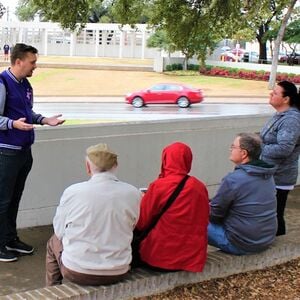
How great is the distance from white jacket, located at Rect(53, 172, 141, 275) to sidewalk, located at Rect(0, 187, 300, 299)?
190mm

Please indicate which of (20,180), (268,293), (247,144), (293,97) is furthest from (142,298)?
(293,97)

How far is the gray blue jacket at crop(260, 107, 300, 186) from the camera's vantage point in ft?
15.9

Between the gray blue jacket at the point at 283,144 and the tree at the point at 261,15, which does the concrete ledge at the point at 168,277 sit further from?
the tree at the point at 261,15

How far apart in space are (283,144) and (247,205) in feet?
3.12

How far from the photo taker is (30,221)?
20.5 feet

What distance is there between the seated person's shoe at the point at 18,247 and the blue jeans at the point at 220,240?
1.90 meters

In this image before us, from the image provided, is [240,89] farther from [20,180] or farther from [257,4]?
[20,180]

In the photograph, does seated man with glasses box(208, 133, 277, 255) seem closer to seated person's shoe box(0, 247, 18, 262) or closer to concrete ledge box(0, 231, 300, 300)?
concrete ledge box(0, 231, 300, 300)

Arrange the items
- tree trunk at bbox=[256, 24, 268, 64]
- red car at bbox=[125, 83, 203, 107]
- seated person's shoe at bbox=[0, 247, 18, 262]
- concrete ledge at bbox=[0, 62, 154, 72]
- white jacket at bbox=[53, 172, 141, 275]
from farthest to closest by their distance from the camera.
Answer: tree trunk at bbox=[256, 24, 268, 64] → concrete ledge at bbox=[0, 62, 154, 72] → red car at bbox=[125, 83, 203, 107] → seated person's shoe at bbox=[0, 247, 18, 262] → white jacket at bbox=[53, 172, 141, 275]

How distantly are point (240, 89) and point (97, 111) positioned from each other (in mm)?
14980

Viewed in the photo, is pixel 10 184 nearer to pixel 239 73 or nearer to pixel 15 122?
pixel 15 122

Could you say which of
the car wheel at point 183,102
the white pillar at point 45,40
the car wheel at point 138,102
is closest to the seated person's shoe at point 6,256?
the car wheel at point 138,102

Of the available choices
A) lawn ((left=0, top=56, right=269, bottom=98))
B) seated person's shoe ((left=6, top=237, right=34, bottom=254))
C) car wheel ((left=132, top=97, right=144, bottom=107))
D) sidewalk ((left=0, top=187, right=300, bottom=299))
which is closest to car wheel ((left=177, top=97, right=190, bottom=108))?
car wheel ((left=132, top=97, right=144, bottom=107))

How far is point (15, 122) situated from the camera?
4.44 meters
